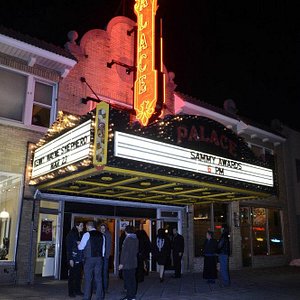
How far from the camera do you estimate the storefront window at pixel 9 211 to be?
11352 millimetres

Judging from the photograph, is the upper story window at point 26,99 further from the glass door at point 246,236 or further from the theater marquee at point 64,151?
the glass door at point 246,236

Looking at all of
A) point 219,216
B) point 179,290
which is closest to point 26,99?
point 179,290

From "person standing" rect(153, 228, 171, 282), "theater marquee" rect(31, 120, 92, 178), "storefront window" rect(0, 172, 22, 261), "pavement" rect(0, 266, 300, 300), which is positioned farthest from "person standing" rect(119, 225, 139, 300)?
"storefront window" rect(0, 172, 22, 261)

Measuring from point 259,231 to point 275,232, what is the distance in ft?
5.04

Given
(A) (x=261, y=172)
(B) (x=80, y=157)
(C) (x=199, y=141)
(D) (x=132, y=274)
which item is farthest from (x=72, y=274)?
(A) (x=261, y=172)

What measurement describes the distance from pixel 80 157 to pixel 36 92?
4.77 meters

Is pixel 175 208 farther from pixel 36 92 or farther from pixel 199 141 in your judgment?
pixel 36 92

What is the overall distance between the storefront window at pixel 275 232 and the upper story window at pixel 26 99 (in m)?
13.3

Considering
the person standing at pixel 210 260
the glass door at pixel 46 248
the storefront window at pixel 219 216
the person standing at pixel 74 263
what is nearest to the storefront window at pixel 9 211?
the glass door at pixel 46 248

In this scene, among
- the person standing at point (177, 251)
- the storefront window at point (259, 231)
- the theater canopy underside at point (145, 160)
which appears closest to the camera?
the theater canopy underside at point (145, 160)

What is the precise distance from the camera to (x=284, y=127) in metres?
22.6

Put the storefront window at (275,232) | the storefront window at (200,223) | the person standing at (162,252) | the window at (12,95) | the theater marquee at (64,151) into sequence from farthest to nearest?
1. the storefront window at (275,232)
2. the storefront window at (200,223)
3. the person standing at (162,252)
4. the window at (12,95)
5. the theater marquee at (64,151)

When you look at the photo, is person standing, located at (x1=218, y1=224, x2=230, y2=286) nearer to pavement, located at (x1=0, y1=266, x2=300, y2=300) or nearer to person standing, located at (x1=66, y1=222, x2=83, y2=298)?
pavement, located at (x1=0, y1=266, x2=300, y2=300)

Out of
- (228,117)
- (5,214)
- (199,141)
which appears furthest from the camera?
(228,117)
